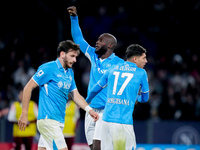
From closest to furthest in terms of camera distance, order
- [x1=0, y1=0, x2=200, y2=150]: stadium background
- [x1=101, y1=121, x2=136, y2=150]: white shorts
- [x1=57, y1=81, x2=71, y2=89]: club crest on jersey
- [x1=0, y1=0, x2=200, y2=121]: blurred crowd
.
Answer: [x1=101, y1=121, x2=136, y2=150]: white shorts
[x1=57, y1=81, x2=71, y2=89]: club crest on jersey
[x1=0, y1=0, x2=200, y2=150]: stadium background
[x1=0, y1=0, x2=200, y2=121]: blurred crowd

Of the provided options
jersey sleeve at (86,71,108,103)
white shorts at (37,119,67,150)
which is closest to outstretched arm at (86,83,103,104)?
jersey sleeve at (86,71,108,103)

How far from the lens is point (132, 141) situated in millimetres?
5863

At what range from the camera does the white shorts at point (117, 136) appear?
5.78m

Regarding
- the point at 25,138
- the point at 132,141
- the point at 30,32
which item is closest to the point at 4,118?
the point at 25,138

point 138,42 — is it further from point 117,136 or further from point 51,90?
point 117,136

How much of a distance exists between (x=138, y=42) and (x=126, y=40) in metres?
0.47

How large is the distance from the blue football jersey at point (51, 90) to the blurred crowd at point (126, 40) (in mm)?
7390

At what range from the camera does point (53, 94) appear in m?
6.20

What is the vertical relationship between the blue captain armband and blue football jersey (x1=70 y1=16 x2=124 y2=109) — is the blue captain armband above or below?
below

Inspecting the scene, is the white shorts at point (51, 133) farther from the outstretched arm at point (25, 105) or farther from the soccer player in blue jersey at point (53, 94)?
the outstretched arm at point (25, 105)

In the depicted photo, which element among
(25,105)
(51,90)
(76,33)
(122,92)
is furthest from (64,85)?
(76,33)

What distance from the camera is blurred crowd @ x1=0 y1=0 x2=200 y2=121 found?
563 inches

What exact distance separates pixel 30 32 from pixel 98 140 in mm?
10938

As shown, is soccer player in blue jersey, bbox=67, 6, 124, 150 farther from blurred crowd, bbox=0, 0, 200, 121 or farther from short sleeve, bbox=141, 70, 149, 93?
blurred crowd, bbox=0, 0, 200, 121
